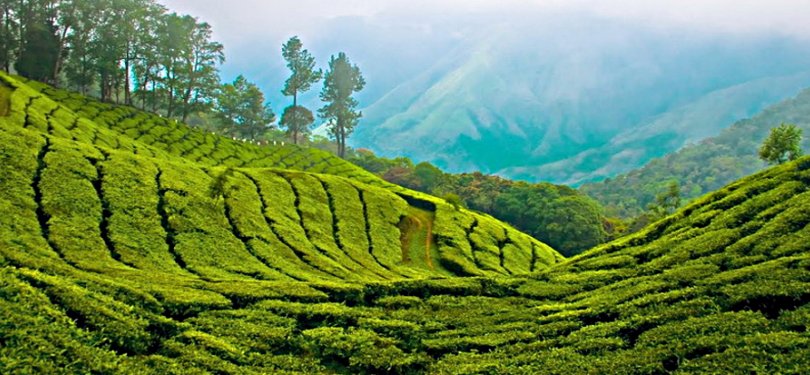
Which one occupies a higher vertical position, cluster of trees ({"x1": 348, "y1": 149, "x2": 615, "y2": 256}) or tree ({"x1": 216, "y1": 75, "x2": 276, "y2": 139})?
tree ({"x1": 216, "y1": 75, "x2": 276, "y2": 139})

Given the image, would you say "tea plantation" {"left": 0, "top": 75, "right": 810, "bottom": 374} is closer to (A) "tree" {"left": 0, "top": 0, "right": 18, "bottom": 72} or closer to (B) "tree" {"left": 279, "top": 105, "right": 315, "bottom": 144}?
(A) "tree" {"left": 0, "top": 0, "right": 18, "bottom": 72}

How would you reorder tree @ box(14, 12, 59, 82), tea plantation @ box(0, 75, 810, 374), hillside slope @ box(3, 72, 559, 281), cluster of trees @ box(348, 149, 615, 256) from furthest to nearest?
1. cluster of trees @ box(348, 149, 615, 256)
2. tree @ box(14, 12, 59, 82)
3. hillside slope @ box(3, 72, 559, 281)
4. tea plantation @ box(0, 75, 810, 374)

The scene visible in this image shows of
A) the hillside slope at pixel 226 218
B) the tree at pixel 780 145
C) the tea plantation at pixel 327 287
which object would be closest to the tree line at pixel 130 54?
the hillside slope at pixel 226 218

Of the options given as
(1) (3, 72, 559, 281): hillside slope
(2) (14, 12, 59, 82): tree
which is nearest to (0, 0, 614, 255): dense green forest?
(2) (14, 12, 59, 82): tree

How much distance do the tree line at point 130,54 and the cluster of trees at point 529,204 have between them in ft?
104

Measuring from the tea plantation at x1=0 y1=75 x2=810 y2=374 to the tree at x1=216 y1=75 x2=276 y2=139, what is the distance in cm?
6558

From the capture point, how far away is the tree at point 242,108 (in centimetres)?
10800

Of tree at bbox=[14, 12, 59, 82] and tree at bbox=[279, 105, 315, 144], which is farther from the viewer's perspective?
tree at bbox=[279, 105, 315, 144]

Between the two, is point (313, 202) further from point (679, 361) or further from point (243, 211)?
point (679, 361)

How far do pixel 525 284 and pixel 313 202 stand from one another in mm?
24629

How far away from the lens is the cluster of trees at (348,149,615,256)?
87.1 m

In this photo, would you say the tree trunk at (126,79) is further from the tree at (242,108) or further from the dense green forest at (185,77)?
the tree at (242,108)

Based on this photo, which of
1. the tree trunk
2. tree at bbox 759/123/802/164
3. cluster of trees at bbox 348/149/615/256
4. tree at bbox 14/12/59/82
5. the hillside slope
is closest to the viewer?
the hillside slope

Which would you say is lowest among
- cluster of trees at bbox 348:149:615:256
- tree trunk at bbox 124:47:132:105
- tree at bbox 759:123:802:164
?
cluster of trees at bbox 348:149:615:256
